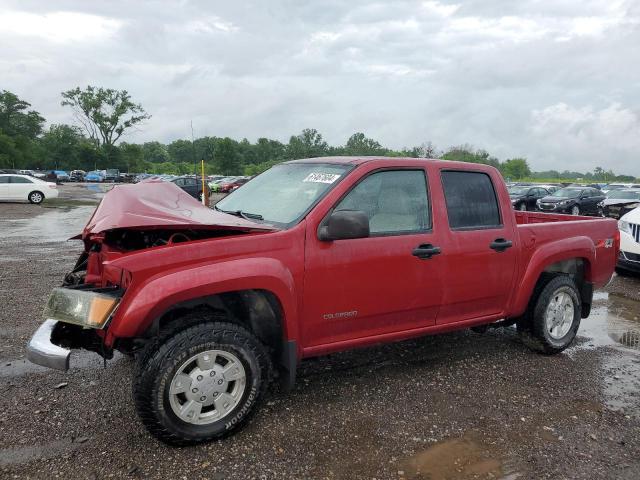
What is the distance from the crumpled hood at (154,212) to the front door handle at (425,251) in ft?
3.64

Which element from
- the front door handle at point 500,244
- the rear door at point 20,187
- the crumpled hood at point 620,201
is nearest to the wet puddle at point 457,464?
the front door handle at point 500,244

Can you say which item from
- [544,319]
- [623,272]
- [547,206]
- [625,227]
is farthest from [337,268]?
[547,206]

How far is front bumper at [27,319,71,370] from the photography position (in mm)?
2988

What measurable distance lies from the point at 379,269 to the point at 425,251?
43 centimetres

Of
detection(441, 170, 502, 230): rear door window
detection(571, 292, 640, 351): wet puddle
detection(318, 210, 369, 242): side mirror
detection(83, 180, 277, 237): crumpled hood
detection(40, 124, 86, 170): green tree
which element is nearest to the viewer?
detection(83, 180, 277, 237): crumpled hood

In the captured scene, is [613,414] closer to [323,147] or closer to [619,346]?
[619,346]

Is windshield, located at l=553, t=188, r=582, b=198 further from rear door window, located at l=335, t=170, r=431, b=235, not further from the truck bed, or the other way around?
rear door window, located at l=335, t=170, r=431, b=235

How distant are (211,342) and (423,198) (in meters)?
1.97

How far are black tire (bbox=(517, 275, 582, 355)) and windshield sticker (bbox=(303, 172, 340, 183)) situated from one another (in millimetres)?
2347

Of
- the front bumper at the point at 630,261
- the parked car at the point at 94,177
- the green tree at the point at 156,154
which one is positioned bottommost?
the front bumper at the point at 630,261

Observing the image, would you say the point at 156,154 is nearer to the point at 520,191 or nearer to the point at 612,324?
the point at 520,191

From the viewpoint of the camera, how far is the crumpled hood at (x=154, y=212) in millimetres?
3059

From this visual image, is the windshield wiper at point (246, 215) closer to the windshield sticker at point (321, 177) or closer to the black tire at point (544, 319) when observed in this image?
the windshield sticker at point (321, 177)

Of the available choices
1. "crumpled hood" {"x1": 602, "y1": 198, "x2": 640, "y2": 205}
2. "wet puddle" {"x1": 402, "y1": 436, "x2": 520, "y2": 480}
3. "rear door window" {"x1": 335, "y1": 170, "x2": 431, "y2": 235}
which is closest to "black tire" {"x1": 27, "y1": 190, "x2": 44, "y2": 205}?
"rear door window" {"x1": 335, "y1": 170, "x2": 431, "y2": 235}
